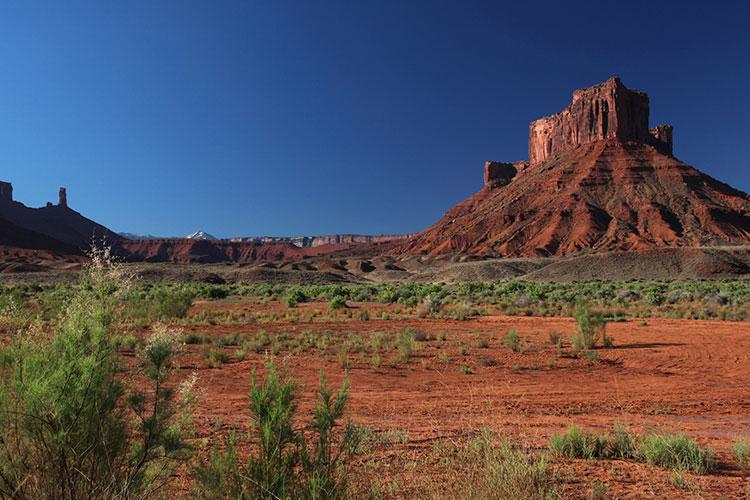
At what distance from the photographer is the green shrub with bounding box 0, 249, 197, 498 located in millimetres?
2967

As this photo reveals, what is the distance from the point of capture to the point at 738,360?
11.7 m

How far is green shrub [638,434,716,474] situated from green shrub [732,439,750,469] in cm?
27

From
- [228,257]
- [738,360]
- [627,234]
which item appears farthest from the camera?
[228,257]

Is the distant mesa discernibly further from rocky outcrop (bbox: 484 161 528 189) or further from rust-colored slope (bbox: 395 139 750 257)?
rocky outcrop (bbox: 484 161 528 189)

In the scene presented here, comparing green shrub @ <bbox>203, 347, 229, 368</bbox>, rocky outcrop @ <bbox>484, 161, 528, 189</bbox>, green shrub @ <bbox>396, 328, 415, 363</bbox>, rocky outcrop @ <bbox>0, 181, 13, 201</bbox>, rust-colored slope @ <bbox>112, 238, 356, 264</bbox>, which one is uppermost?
rocky outcrop @ <bbox>484, 161, 528, 189</bbox>

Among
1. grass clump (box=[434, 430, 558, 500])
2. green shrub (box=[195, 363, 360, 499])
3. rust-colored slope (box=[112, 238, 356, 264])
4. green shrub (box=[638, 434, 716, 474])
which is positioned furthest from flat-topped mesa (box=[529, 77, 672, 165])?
green shrub (box=[195, 363, 360, 499])

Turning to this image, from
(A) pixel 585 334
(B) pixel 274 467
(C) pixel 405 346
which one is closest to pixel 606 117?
(A) pixel 585 334

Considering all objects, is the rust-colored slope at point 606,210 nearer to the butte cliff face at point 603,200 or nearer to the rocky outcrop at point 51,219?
Result: the butte cliff face at point 603,200

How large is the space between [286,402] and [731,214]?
105 m

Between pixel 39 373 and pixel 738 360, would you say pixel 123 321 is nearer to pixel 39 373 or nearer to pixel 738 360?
pixel 39 373

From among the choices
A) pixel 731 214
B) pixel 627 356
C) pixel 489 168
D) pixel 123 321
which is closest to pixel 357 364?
pixel 627 356

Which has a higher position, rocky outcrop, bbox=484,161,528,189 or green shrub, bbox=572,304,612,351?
rocky outcrop, bbox=484,161,528,189

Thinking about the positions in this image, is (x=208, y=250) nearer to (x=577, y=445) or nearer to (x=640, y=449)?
(x=577, y=445)

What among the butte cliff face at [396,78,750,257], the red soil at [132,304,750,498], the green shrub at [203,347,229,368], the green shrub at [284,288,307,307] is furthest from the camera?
the butte cliff face at [396,78,750,257]
